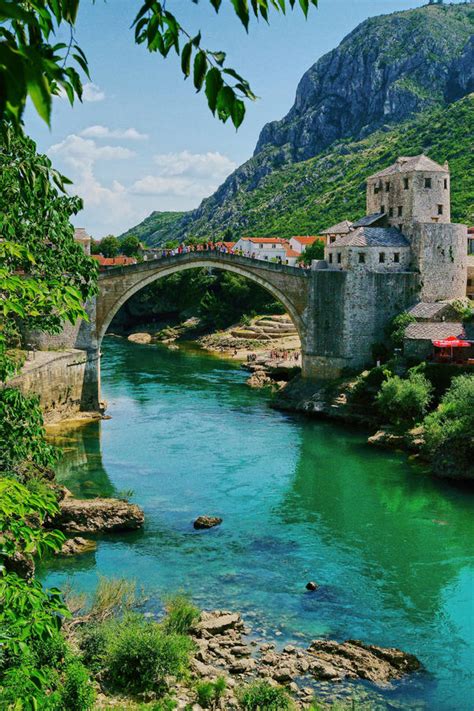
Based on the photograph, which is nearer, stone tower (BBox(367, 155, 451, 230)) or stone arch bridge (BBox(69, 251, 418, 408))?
stone arch bridge (BBox(69, 251, 418, 408))

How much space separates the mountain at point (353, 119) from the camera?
9244 centimetres

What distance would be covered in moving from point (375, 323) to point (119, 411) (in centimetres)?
1233

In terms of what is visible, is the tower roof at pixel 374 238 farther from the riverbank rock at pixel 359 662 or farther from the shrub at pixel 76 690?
the shrub at pixel 76 690

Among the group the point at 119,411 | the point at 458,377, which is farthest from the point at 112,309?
the point at 458,377

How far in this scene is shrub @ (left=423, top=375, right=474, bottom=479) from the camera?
24.1m

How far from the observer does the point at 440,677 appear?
12.5 m

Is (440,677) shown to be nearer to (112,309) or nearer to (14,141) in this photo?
(14,141)

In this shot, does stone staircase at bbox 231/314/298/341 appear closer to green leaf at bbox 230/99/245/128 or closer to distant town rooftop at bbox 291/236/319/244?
distant town rooftop at bbox 291/236/319/244

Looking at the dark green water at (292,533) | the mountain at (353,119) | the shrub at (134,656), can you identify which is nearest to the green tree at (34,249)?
the shrub at (134,656)

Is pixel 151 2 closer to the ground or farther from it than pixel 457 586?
farther from it

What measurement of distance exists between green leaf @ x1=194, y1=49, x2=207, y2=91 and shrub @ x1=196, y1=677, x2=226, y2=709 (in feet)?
32.8

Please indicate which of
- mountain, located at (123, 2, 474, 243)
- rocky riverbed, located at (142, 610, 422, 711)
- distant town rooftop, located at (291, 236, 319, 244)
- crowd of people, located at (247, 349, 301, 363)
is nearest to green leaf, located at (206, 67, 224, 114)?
rocky riverbed, located at (142, 610, 422, 711)

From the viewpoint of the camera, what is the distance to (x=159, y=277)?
3694 centimetres

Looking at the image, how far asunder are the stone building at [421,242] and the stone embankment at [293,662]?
23.7 metres
